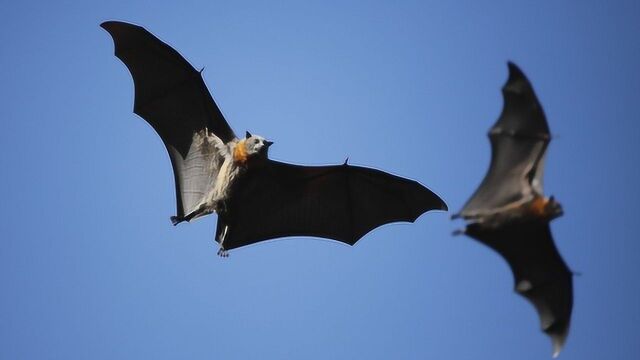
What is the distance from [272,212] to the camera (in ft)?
45.0

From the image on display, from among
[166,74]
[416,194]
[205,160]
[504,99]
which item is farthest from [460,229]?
[166,74]

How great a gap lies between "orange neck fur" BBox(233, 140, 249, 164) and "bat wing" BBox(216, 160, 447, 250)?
1.18 feet

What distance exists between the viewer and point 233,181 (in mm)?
12914

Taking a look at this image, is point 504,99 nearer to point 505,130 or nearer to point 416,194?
point 505,130

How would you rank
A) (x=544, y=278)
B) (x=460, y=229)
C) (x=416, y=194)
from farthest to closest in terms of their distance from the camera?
(x=416, y=194) → (x=544, y=278) → (x=460, y=229)

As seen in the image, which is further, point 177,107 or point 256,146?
point 177,107

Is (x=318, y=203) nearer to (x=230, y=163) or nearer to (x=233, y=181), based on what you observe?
(x=233, y=181)

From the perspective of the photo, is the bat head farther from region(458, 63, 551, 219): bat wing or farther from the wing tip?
the wing tip

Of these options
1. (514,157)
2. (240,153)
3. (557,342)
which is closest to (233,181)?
(240,153)

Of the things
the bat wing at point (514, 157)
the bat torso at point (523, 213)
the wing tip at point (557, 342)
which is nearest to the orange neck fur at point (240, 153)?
the bat wing at point (514, 157)

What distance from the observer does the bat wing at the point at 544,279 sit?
1057cm

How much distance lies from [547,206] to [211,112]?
6.39m

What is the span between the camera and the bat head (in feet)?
41.0

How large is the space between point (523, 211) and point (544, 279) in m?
1.21
